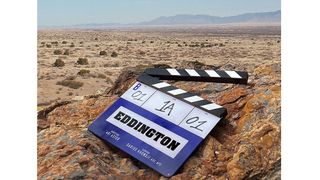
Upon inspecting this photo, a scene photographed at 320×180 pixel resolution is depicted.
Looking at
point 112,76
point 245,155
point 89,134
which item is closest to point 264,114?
point 245,155

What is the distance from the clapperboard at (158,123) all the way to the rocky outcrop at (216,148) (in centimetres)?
9

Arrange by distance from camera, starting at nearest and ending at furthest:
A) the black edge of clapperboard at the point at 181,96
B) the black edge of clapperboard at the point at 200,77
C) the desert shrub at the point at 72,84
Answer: the black edge of clapperboard at the point at 181,96 < the black edge of clapperboard at the point at 200,77 < the desert shrub at the point at 72,84

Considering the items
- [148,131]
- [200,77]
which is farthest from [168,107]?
[200,77]

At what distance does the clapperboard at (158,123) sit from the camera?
3566 mm

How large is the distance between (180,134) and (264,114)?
2.55ft

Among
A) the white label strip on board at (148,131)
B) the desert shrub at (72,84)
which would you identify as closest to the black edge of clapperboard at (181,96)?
the white label strip on board at (148,131)

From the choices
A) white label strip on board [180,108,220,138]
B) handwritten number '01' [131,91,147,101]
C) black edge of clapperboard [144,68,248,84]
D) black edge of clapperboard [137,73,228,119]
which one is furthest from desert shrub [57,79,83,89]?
white label strip on board [180,108,220,138]

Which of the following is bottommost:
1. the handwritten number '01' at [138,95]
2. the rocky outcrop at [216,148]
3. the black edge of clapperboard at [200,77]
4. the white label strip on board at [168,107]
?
the rocky outcrop at [216,148]

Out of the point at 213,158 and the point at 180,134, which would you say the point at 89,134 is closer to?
the point at 180,134

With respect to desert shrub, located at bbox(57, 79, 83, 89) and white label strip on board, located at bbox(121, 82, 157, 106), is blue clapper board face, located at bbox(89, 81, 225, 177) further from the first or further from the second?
desert shrub, located at bbox(57, 79, 83, 89)

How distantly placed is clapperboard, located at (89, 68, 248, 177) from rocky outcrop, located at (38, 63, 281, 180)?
0.09 metres

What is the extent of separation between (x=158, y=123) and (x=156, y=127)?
0.05 metres

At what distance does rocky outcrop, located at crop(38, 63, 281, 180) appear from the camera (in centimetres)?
350

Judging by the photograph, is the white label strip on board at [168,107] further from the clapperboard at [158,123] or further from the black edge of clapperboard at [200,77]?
the black edge of clapperboard at [200,77]
